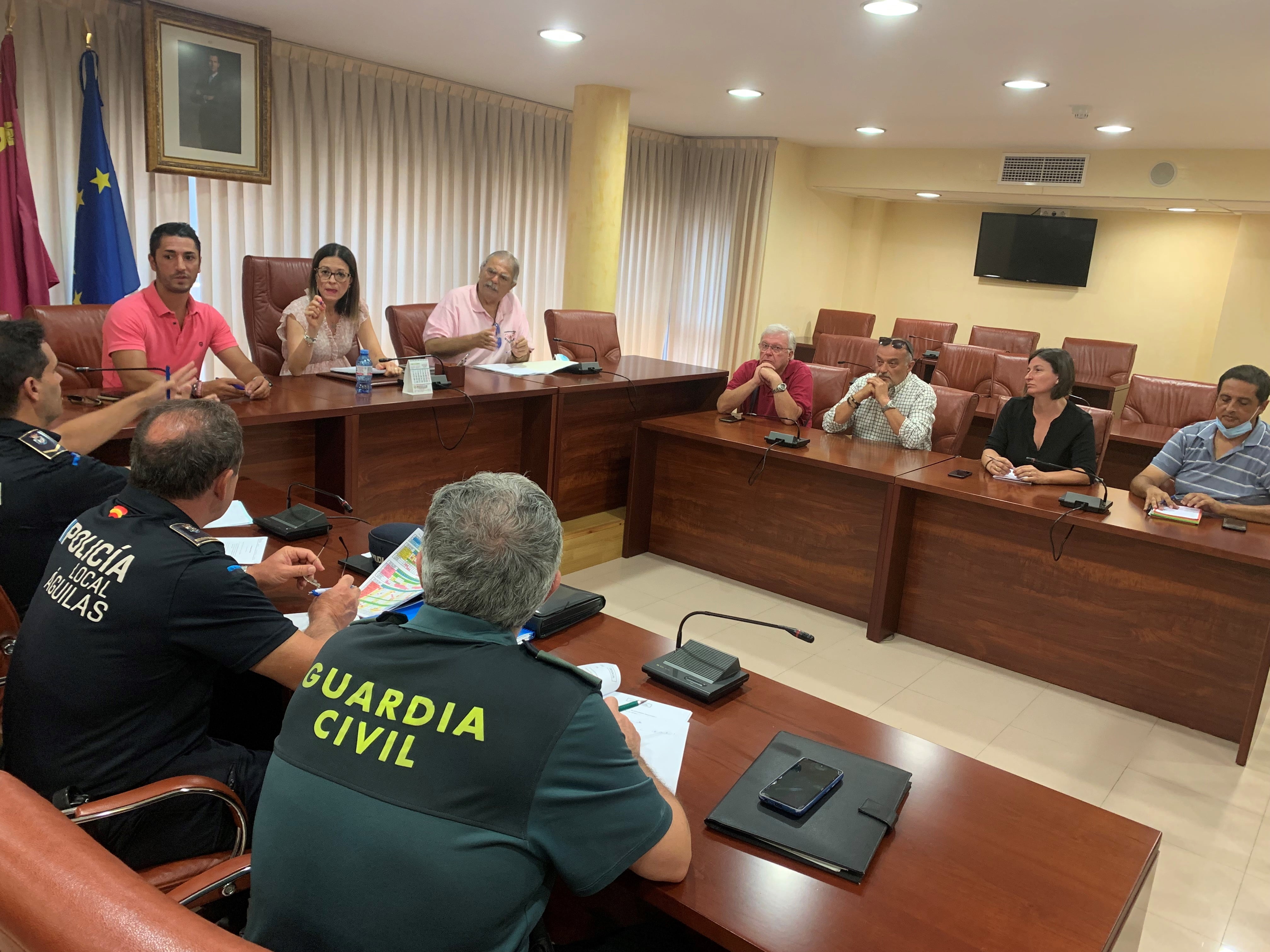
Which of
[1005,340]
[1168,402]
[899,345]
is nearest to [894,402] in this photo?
[899,345]

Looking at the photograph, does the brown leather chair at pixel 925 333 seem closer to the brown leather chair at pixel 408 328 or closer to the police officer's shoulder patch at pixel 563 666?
the brown leather chair at pixel 408 328

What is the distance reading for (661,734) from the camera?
4.98 feet

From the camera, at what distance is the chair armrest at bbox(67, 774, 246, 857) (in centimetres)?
129

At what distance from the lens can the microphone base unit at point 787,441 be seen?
383cm

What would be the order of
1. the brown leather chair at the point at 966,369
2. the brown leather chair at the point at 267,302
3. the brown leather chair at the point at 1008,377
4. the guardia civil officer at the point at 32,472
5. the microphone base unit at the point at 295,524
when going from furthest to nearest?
the brown leather chair at the point at 966,369 → the brown leather chair at the point at 1008,377 → the brown leather chair at the point at 267,302 → the microphone base unit at the point at 295,524 → the guardia civil officer at the point at 32,472

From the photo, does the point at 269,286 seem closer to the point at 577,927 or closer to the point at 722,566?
the point at 722,566

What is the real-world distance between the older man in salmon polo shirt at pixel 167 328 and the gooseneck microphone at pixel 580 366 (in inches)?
60.0

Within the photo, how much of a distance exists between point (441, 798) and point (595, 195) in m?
5.12

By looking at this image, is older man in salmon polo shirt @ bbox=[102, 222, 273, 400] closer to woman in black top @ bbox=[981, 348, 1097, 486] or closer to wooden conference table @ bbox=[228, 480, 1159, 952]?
wooden conference table @ bbox=[228, 480, 1159, 952]

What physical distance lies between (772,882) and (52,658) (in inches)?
44.8

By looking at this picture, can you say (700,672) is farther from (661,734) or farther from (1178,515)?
(1178,515)

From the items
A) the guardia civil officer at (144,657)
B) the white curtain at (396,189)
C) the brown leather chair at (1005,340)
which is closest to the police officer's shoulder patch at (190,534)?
the guardia civil officer at (144,657)

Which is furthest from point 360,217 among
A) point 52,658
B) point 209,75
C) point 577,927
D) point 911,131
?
point 577,927

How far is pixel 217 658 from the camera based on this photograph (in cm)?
142
